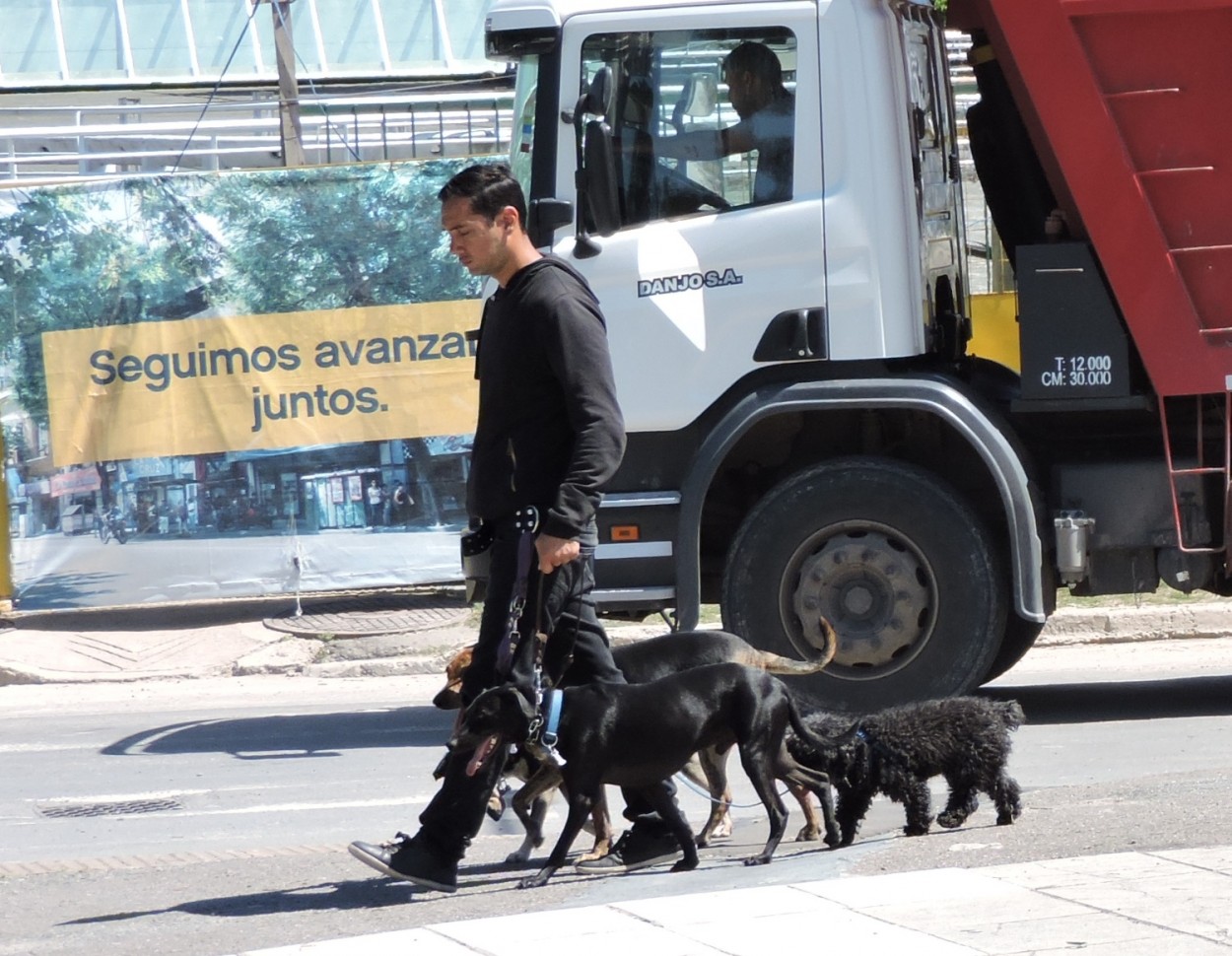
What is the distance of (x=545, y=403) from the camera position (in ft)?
17.3

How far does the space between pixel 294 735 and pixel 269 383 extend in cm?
376

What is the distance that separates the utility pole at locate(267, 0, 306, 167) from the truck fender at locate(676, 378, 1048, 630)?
632cm

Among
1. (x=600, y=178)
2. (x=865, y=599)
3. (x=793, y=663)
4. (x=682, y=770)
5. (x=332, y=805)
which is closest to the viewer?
(x=682, y=770)

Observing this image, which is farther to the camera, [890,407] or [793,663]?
[890,407]

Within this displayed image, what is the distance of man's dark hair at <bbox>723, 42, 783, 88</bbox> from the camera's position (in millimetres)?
7711

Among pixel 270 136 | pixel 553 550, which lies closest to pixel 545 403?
pixel 553 550

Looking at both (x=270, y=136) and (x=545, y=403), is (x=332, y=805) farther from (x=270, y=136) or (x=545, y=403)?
(x=270, y=136)

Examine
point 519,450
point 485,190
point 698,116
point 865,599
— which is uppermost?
point 698,116

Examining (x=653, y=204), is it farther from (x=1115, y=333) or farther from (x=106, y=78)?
(x=106, y=78)

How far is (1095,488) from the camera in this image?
26.0 feet

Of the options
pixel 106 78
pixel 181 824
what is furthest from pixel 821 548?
pixel 106 78

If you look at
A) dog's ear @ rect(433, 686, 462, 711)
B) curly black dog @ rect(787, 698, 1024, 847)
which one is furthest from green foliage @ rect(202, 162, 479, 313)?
curly black dog @ rect(787, 698, 1024, 847)

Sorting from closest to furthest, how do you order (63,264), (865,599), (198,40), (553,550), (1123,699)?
(553,550), (865,599), (1123,699), (63,264), (198,40)

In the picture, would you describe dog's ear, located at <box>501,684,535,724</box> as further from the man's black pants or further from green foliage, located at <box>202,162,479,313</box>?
green foliage, located at <box>202,162,479,313</box>
